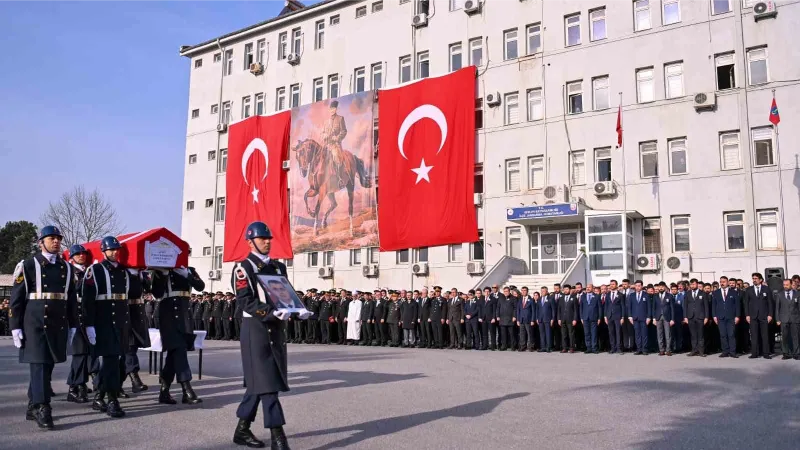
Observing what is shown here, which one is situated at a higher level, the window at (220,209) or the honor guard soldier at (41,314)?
the window at (220,209)

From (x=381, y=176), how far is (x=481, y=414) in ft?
80.4

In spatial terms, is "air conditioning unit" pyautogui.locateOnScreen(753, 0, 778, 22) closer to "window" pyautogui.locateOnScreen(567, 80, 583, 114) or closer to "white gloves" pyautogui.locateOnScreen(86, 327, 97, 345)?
"window" pyautogui.locateOnScreen(567, 80, 583, 114)

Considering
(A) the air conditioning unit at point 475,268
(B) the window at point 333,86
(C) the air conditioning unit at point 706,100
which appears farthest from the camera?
(B) the window at point 333,86

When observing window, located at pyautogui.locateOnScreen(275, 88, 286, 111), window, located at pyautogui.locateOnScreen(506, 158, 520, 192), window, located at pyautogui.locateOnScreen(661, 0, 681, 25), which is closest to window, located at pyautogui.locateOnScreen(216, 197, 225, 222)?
window, located at pyautogui.locateOnScreen(275, 88, 286, 111)

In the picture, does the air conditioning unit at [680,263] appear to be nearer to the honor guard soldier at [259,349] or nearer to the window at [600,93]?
the window at [600,93]

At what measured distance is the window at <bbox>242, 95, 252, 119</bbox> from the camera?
132ft

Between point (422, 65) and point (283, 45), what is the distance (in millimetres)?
10513

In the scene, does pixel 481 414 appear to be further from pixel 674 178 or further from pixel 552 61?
pixel 552 61

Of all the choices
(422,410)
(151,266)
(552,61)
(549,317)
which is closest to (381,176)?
(552,61)

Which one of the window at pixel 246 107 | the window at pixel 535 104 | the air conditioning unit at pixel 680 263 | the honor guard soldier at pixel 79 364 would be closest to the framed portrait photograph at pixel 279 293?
the honor guard soldier at pixel 79 364

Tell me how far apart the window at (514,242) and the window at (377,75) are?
420 inches

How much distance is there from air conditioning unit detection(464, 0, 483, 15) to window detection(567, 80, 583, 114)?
19.7ft

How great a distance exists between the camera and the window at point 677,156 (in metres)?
25.8

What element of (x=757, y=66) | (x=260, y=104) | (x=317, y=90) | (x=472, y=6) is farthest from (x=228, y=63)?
(x=757, y=66)
